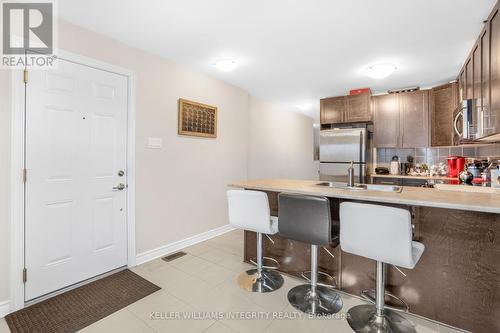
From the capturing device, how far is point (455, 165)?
3.63 meters

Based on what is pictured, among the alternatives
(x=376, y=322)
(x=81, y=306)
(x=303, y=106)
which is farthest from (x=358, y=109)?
(x=81, y=306)

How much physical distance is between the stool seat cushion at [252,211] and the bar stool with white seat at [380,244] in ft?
2.10

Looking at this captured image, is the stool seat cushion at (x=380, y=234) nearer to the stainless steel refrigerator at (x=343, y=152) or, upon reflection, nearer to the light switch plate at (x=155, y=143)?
the light switch plate at (x=155, y=143)

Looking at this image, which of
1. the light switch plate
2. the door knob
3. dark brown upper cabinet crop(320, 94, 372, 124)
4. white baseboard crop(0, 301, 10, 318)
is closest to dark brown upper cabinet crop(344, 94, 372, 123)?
dark brown upper cabinet crop(320, 94, 372, 124)

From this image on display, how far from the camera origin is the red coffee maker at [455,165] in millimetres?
3523

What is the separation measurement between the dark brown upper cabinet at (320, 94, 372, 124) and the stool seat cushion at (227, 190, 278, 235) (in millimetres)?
2847

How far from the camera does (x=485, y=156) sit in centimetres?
325

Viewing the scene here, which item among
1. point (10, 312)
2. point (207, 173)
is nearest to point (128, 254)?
point (10, 312)

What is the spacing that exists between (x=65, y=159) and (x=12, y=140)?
15.0 inches

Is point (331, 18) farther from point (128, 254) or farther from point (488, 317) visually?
point (128, 254)

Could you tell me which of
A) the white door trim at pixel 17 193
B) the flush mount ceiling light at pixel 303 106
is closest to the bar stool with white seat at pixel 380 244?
the white door trim at pixel 17 193

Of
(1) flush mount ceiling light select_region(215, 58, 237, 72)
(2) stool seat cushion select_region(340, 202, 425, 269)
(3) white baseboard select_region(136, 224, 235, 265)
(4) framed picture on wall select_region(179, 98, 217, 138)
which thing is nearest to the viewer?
(2) stool seat cushion select_region(340, 202, 425, 269)

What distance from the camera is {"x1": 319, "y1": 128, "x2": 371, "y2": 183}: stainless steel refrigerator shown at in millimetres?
4094

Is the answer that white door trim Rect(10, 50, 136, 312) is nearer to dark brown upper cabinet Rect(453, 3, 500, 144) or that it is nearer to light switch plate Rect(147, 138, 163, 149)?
light switch plate Rect(147, 138, 163, 149)
